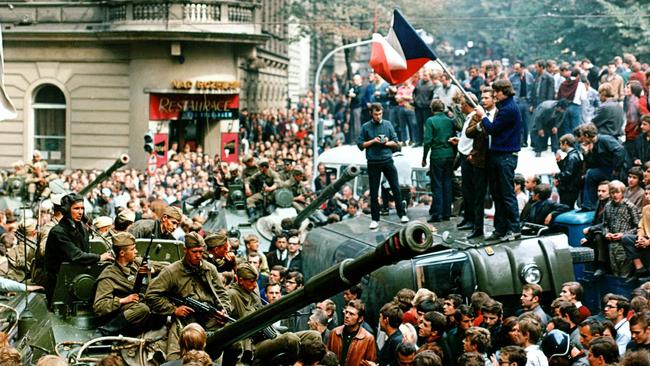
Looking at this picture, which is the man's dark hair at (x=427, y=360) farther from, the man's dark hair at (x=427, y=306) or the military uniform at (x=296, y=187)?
the military uniform at (x=296, y=187)

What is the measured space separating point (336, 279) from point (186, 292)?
9.37 ft

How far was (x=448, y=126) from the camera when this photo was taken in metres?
17.1

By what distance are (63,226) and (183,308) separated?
241 cm

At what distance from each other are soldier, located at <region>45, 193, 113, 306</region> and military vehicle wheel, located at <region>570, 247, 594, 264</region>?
17.7ft

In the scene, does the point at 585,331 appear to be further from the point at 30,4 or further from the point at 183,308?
the point at 30,4

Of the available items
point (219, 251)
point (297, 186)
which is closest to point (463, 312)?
point (219, 251)

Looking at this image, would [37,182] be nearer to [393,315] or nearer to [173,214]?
[173,214]

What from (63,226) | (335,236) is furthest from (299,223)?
(63,226)

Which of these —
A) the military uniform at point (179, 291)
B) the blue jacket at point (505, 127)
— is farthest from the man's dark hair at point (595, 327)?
the blue jacket at point (505, 127)

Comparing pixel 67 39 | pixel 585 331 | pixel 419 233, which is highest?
pixel 67 39

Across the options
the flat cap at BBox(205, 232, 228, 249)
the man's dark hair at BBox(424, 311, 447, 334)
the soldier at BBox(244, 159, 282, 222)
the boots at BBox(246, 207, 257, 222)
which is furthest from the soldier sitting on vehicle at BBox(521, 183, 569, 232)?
the boots at BBox(246, 207, 257, 222)

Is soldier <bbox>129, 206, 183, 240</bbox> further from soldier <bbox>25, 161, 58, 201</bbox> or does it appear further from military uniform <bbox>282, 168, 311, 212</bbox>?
soldier <bbox>25, 161, 58, 201</bbox>

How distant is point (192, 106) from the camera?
43.0m

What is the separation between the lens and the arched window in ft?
144
